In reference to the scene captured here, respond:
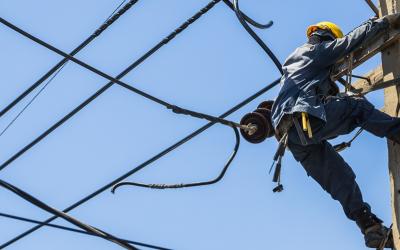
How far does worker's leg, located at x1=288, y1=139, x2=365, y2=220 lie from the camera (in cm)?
623

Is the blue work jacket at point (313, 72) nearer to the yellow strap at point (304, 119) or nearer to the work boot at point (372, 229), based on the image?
the yellow strap at point (304, 119)

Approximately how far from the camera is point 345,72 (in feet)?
22.5

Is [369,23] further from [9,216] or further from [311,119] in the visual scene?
[9,216]

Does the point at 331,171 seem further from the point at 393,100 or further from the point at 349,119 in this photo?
the point at 393,100

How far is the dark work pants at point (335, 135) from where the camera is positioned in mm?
6156

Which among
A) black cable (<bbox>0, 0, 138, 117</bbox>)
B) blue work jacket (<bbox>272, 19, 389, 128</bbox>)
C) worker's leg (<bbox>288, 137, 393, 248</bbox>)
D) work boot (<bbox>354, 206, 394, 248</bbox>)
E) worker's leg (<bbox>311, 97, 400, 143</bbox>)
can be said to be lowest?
work boot (<bbox>354, 206, 394, 248</bbox>)

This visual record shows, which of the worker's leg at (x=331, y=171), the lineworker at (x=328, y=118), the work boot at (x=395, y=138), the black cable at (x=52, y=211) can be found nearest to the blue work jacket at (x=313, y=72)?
the lineworker at (x=328, y=118)

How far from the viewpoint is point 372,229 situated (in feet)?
20.0

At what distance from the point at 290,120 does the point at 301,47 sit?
569 mm

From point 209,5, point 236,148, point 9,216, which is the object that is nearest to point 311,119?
point 236,148

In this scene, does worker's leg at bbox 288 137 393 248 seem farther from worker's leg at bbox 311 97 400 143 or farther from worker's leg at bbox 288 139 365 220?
worker's leg at bbox 311 97 400 143

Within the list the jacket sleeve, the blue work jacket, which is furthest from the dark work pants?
the jacket sleeve

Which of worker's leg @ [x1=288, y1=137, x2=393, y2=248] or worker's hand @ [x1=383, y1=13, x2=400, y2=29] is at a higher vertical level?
worker's hand @ [x1=383, y1=13, x2=400, y2=29]

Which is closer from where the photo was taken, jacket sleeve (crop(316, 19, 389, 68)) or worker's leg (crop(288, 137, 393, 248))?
worker's leg (crop(288, 137, 393, 248))
